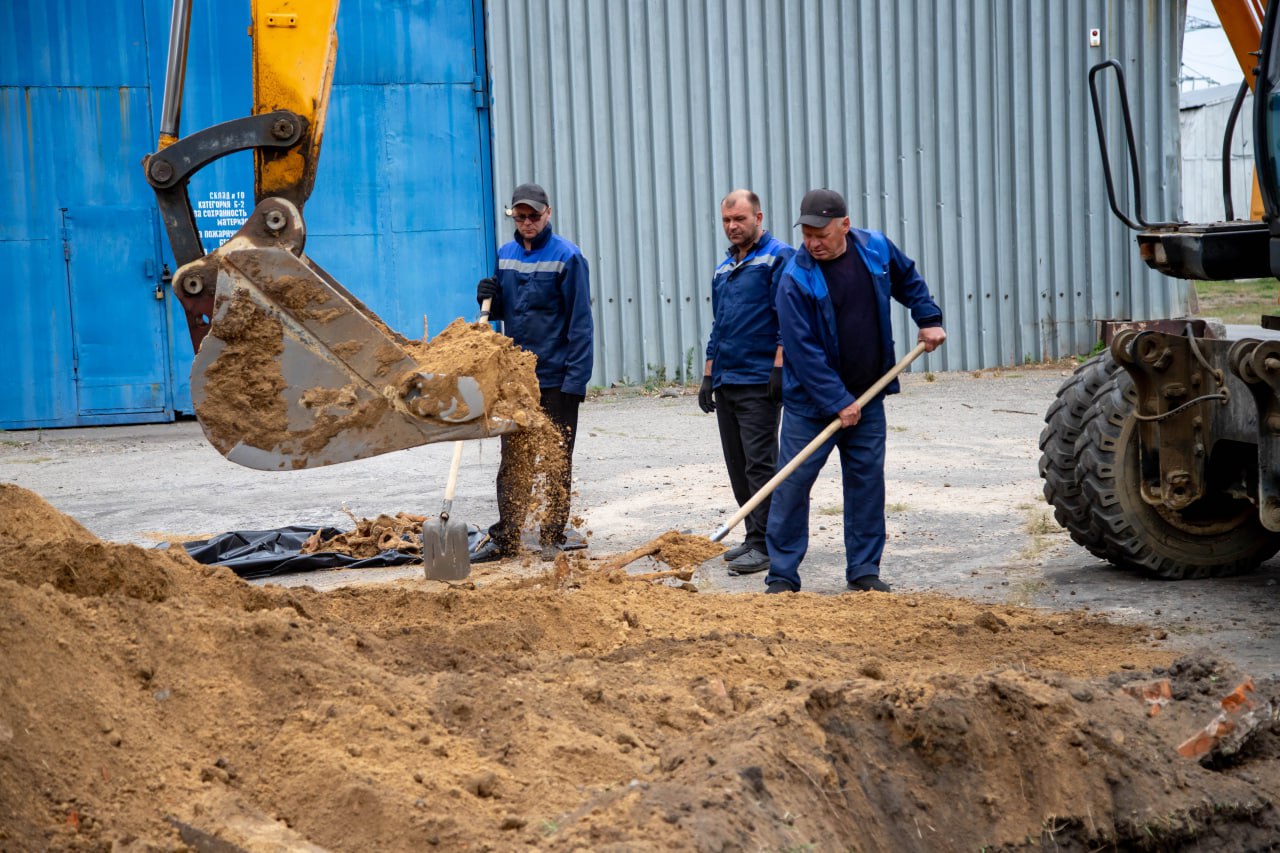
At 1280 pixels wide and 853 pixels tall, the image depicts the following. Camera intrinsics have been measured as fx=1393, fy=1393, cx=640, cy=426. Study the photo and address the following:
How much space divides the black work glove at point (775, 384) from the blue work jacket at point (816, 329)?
1.51 feet

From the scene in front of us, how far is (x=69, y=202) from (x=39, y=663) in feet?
32.3

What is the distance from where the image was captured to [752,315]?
694 cm

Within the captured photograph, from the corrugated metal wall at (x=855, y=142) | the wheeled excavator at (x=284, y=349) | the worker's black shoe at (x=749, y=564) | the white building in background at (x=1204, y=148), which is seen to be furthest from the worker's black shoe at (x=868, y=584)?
the white building in background at (x=1204, y=148)

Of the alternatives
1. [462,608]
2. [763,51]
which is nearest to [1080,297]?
[763,51]

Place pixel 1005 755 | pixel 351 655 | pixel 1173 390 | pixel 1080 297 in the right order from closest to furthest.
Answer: pixel 1005 755
pixel 351 655
pixel 1173 390
pixel 1080 297

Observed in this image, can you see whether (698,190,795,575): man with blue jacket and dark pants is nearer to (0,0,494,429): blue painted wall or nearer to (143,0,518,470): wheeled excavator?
(143,0,518,470): wheeled excavator

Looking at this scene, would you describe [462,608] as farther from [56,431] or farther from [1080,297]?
[1080,297]

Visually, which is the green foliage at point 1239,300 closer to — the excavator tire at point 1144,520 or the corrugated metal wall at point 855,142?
the corrugated metal wall at point 855,142

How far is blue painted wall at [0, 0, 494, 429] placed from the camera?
12.4 m

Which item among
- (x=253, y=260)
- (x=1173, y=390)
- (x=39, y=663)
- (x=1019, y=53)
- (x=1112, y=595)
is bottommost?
(x=1112, y=595)

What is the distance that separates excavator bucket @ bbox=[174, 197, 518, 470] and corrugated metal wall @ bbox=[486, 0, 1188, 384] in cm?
870

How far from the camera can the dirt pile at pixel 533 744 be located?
3.27 metres

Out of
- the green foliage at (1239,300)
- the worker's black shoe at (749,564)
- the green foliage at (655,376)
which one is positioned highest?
the green foliage at (1239,300)

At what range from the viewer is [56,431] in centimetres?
1277
